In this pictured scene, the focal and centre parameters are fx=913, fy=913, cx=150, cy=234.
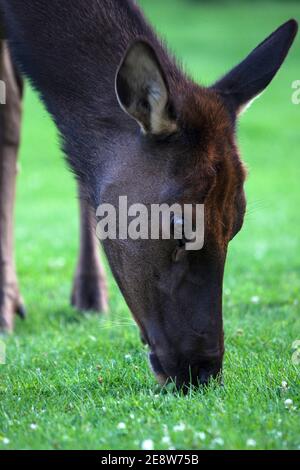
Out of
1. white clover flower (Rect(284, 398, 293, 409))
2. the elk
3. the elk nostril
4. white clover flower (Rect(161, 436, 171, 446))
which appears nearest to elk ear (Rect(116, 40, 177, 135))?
the elk

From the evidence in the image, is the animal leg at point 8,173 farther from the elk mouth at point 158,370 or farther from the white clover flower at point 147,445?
the white clover flower at point 147,445

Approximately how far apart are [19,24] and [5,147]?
2369mm

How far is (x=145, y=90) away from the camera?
4.50 metres

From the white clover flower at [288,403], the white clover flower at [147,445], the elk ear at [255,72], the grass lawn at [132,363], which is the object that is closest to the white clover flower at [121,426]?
the grass lawn at [132,363]

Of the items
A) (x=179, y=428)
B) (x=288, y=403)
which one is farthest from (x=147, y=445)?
(x=288, y=403)

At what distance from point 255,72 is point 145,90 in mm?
849

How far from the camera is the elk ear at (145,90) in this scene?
14.2 feet

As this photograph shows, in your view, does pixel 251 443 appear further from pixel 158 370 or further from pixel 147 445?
pixel 158 370

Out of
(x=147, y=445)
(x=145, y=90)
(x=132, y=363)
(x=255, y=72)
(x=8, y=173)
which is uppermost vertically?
(x=255, y=72)

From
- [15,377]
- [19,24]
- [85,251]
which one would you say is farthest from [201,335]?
[85,251]

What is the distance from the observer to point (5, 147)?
7.70m
